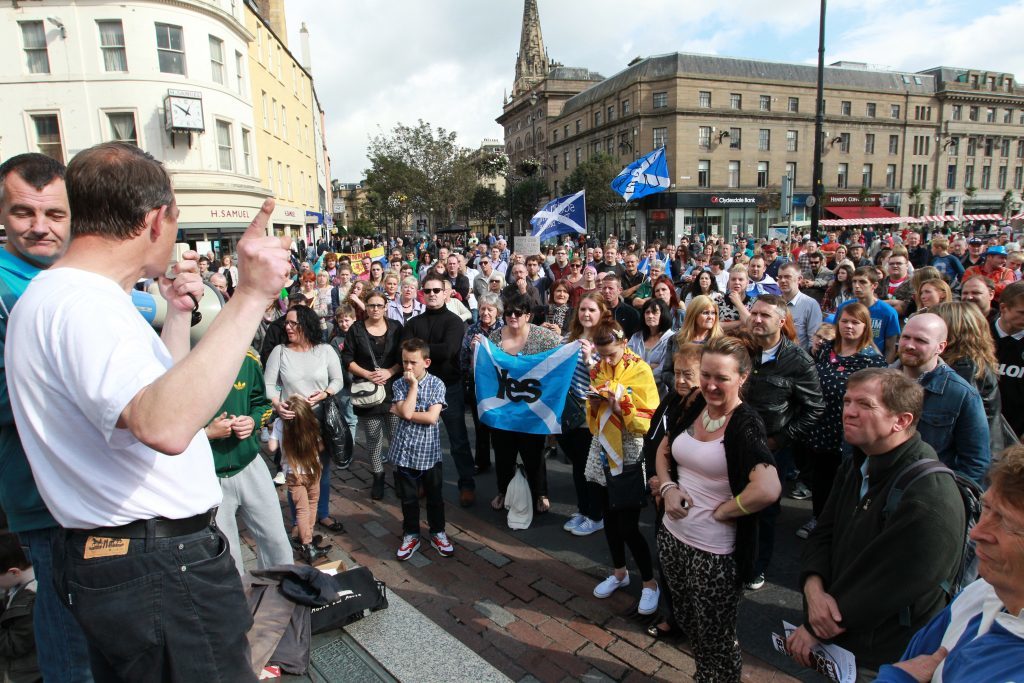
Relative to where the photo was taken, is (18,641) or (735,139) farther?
(735,139)

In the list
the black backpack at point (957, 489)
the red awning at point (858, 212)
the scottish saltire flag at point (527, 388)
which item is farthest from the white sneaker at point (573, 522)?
the red awning at point (858, 212)

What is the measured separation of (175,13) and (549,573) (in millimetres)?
24114

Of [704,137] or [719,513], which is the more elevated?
[704,137]

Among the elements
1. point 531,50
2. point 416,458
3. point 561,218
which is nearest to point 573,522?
point 416,458

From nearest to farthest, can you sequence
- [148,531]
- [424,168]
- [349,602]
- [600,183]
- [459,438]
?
[148,531] < [349,602] < [459,438] < [424,168] < [600,183]

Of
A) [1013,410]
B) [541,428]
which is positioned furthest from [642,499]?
[1013,410]

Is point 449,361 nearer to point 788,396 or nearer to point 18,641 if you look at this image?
point 788,396

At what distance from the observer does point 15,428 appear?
6.24 feet

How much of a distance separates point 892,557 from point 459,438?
3.87m

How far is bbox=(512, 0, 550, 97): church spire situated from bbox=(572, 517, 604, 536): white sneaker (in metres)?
105

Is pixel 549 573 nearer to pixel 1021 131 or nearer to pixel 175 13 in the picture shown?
pixel 175 13

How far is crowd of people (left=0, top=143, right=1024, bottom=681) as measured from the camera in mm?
1342

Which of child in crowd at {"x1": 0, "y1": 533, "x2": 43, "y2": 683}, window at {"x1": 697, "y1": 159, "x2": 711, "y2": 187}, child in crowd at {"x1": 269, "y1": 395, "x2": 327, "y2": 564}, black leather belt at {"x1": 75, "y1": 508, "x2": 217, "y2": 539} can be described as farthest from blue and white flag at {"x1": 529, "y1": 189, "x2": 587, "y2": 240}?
window at {"x1": 697, "y1": 159, "x2": 711, "y2": 187}

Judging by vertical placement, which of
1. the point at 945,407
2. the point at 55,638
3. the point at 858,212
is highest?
the point at 858,212
